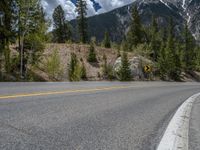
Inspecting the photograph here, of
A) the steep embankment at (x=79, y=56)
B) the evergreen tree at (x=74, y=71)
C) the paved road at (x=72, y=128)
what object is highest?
the steep embankment at (x=79, y=56)

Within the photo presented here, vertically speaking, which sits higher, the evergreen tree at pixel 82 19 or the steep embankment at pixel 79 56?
the evergreen tree at pixel 82 19

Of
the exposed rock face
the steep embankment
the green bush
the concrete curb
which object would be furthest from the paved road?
the exposed rock face

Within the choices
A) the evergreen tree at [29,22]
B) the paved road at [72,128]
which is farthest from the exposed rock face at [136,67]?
the paved road at [72,128]

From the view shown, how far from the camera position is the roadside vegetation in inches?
1414

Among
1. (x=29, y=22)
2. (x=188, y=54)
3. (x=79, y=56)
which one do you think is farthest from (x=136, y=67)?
(x=188, y=54)

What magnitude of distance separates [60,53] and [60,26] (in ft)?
94.1

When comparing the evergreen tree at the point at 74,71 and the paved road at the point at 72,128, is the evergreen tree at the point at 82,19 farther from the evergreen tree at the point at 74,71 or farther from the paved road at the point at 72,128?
the paved road at the point at 72,128

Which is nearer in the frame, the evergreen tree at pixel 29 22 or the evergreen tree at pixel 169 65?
the evergreen tree at pixel 29 22

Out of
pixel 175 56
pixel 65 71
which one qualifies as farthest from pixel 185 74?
pixel 65 71

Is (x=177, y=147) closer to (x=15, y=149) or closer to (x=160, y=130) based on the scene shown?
(x=160, y=130)

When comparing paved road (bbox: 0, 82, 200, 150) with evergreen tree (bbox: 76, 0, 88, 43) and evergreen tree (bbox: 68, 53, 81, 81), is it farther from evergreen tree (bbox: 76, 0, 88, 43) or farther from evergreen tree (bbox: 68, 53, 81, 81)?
evergreen tree (bbox: 76, 0, 88, 43)

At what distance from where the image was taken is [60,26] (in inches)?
3278

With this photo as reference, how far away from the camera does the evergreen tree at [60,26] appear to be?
8206 centimetres

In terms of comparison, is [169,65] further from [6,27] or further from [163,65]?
[6,27]
